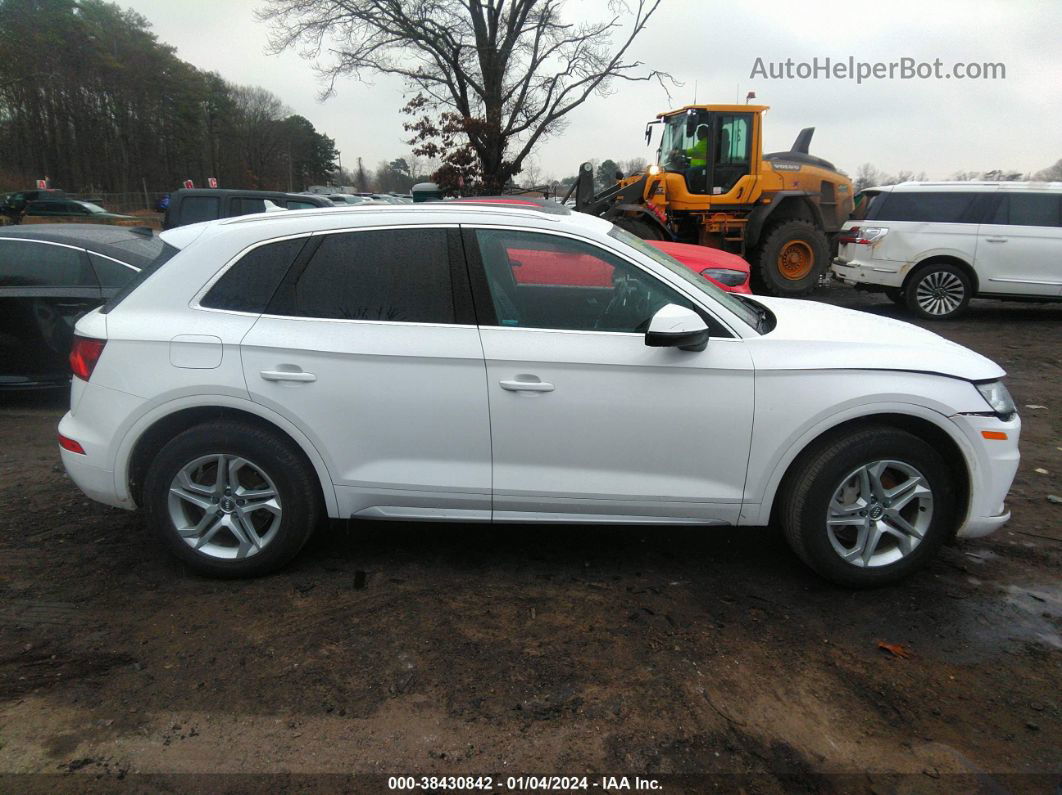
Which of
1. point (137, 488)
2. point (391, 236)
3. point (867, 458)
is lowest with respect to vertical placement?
point (137, 488)

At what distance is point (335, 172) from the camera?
303ft

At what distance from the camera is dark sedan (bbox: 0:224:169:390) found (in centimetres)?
587

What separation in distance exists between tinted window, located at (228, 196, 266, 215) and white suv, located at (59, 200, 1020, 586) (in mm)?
8504

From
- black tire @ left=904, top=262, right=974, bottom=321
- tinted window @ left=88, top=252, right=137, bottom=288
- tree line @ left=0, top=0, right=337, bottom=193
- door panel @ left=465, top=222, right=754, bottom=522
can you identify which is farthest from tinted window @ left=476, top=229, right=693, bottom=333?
tree line @ left=0, top=0, right=337, bottom=193

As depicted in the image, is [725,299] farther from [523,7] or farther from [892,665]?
[523,7]

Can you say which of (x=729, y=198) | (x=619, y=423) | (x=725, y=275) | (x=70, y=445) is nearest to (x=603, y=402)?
(x=619, y=423)

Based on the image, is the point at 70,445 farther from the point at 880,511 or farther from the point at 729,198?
the point at 729,198

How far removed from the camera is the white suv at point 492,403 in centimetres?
319

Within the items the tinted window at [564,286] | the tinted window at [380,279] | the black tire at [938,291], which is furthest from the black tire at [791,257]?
the tinted window at [380,279]

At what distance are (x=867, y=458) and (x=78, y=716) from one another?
3.29m

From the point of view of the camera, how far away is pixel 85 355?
3.38m

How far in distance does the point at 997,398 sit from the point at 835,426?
77 cm

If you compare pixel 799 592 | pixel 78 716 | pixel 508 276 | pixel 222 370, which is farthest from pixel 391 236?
pixel 799 592

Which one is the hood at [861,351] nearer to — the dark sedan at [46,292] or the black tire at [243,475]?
the black tire at [243,475]
